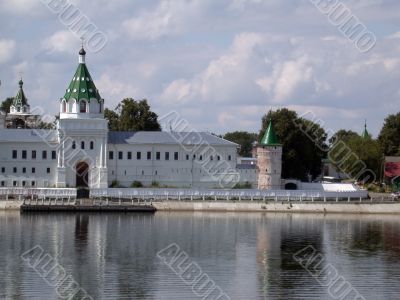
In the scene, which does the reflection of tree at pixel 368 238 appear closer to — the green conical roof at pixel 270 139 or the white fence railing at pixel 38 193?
the green conical roof at pixel 270 139

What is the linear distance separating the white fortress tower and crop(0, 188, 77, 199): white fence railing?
1255 cm

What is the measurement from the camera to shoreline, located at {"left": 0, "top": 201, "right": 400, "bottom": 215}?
64938 mm

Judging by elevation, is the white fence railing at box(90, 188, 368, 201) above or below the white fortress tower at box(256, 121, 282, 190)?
below

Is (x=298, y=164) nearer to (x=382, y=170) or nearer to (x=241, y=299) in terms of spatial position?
(x=382, y=170)

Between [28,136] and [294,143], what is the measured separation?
59.9 feet

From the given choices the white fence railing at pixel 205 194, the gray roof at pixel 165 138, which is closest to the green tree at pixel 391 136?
the gray roof at pixel 165 138

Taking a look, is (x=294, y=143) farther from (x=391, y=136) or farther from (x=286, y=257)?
(x=286, y=257)

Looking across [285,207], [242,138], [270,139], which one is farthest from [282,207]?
[242,138]

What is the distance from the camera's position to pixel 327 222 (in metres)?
59.8

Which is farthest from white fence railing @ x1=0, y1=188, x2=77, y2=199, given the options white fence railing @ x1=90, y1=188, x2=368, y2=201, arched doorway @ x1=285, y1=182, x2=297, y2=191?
arched doorway @ x1=285, y1=182, x2=297, y2=191

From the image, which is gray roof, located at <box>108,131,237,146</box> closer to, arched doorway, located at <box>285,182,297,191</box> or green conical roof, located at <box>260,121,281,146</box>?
green conical roof, located at <box>260,121,281,146</box>

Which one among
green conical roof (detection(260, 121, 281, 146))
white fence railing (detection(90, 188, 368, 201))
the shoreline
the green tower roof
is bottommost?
the shoreline

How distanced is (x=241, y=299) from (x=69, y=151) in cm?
3726

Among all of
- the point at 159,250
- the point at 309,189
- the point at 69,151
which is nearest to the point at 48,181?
the point at 69,151
